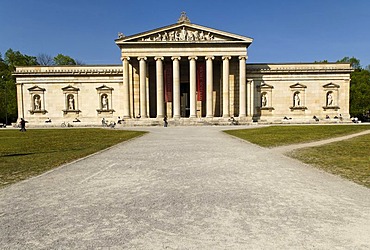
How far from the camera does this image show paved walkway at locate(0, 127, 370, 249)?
3385 mm

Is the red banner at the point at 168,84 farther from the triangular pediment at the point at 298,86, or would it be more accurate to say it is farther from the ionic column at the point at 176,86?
the triangular pediment at the point at 298,86

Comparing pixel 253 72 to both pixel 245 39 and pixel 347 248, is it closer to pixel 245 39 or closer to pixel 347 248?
pixel 245 39

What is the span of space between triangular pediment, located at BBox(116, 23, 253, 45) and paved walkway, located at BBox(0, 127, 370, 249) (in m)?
37.1

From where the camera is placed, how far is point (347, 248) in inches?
124

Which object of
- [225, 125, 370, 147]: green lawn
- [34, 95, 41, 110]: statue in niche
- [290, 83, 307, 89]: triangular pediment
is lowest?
[225, 125, 370, 147]: green lawn

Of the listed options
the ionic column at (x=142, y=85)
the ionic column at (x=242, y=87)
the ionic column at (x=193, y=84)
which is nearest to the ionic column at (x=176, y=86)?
the ionic column at (x=193, y=84)

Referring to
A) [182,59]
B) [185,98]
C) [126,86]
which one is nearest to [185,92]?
[185,98]

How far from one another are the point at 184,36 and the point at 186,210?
40.6 m

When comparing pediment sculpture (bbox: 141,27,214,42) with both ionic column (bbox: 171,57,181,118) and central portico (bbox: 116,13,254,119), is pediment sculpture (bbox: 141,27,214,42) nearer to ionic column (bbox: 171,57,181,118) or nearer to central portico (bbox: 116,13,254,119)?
central portico (bbox: 116,13,254,119)

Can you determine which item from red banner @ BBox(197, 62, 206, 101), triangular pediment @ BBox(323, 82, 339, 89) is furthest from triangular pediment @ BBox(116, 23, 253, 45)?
triangular pediment @ BBox(323, 82, 339, 89)

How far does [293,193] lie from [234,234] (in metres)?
2.59

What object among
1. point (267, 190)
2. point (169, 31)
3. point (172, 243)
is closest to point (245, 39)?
point (169, 31)

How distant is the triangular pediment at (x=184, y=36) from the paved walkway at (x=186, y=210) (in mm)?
37090

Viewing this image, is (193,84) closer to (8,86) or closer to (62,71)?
(62,71)
